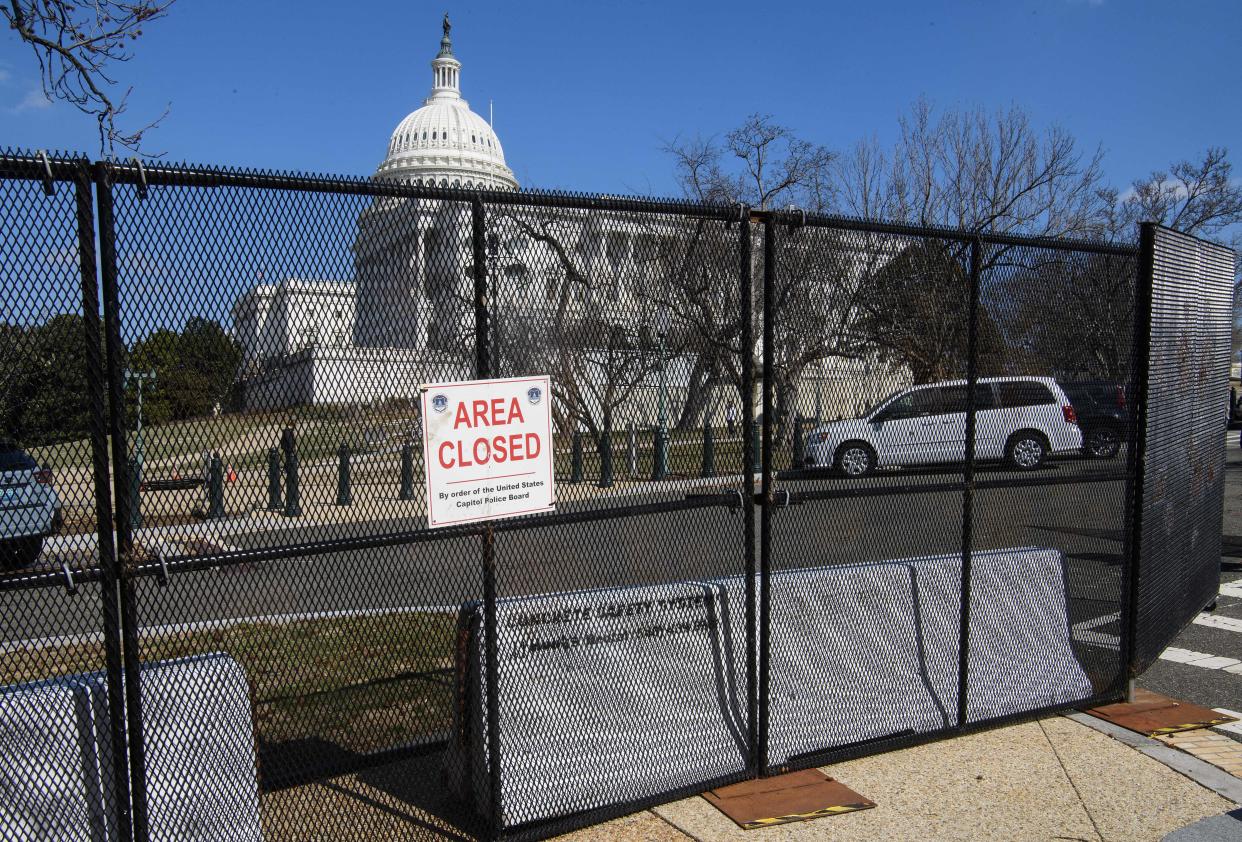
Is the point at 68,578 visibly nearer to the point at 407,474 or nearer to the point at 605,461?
the point at 407,474

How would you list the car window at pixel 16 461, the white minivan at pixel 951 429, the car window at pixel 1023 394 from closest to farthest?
the car window at pixel 16 461, the white minivan at pixel 951 429, the car window at pixel 1023 394

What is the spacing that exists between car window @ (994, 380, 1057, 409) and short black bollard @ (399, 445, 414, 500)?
334 centimetres

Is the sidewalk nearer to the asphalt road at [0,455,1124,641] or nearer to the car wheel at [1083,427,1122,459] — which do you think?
the asphalt road at [0,455,1124,641]

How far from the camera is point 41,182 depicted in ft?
9.93

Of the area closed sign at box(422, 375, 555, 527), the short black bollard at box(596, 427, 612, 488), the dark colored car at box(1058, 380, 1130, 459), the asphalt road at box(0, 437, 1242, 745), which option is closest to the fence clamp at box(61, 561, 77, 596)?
the asphalt road at box(0, 437, 1242, 745)

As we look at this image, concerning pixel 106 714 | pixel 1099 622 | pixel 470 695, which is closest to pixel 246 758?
pixel 106 714

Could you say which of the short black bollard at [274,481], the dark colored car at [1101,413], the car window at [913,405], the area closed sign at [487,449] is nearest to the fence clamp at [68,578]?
the short black bollard at [274,481]

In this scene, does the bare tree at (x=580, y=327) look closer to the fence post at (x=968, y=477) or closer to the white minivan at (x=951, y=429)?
the white minivan at (x=951, y=429)

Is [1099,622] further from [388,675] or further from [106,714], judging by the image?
[106,714]

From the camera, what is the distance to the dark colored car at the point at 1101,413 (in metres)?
5.84

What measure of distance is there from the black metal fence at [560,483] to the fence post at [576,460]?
0.06 ft

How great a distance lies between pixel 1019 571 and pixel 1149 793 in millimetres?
1396

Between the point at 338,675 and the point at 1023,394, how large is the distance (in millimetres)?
4347

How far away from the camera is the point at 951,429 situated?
5348 mm
